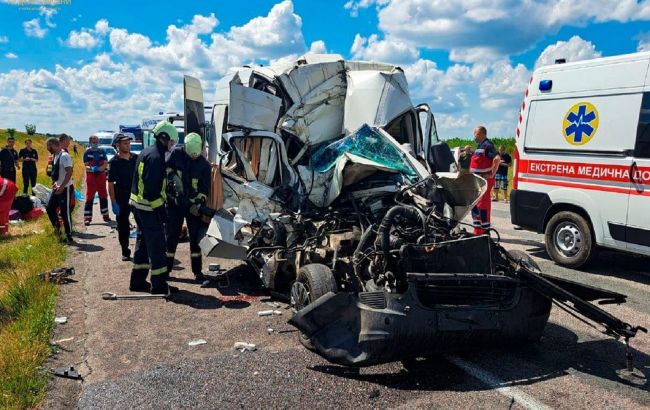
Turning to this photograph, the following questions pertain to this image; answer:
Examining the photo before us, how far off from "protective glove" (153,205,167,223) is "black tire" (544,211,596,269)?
16.8 ft

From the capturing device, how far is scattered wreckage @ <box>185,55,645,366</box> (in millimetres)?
3609

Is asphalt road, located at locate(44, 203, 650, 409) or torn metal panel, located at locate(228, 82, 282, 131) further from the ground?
torn metal panel, located at locate(228, 82, 282, 131)

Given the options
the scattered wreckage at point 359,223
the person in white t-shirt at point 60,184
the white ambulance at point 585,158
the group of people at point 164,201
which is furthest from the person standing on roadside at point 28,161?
the white ambulance at point 585,158

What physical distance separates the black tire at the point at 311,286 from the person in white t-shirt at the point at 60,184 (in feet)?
17.9

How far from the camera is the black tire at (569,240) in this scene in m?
6.67

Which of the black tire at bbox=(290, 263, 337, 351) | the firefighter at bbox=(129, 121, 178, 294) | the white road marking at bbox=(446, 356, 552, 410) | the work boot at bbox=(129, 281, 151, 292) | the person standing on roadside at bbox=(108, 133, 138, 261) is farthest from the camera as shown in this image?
the person standing on roadside at bbox=(108, 133, 138, 261)

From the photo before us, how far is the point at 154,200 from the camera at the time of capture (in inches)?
216

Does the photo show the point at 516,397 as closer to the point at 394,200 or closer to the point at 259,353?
the point at 259,353

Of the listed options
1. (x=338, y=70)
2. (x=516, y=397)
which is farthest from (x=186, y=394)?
(x=338, y=70)

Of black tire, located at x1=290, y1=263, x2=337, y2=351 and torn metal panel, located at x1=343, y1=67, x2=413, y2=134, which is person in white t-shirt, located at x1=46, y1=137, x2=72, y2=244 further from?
black tire, located at x1=290, y1=263, x2=337, y2=351

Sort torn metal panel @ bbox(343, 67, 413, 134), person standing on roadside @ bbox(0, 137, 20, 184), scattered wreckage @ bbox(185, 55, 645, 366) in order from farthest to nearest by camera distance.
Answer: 1. person standing on roadside @ bbox(0, 137, 20, 184)
2. torn metal panel @ bbox(343, 67, 413, 134)
3. scattered wreckage @ bbox(185, 55, 645, 366)

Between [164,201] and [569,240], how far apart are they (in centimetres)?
524

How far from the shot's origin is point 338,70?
682cm

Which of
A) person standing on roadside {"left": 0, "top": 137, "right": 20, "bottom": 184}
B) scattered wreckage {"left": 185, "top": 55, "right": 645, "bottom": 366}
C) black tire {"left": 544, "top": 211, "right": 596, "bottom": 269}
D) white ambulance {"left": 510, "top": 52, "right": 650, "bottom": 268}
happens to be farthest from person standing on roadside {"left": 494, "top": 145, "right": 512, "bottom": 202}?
person standing on roadside {"left": 0, "top": 137, "right": 20, "bottom": 184}
